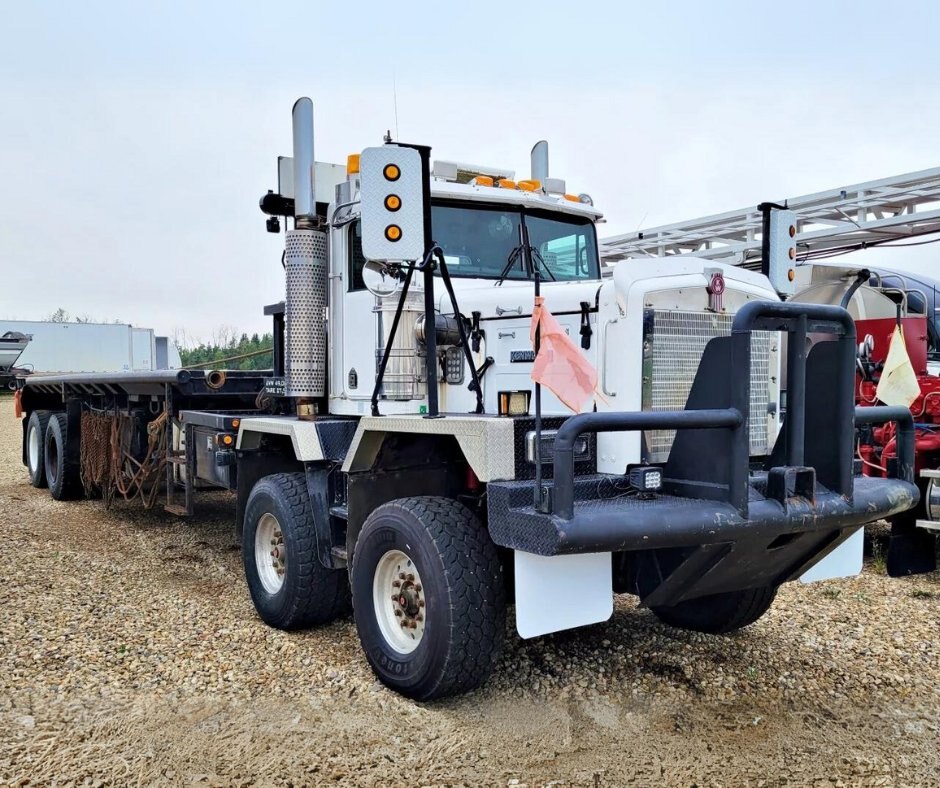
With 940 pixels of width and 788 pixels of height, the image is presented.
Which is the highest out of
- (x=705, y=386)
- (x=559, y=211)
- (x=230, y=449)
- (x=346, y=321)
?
(x=559, y=211)

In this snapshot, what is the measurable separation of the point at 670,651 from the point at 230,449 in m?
3.41

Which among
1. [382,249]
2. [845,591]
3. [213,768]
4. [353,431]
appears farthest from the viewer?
[845,591]

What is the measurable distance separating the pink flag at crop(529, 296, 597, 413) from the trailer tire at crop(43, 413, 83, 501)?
8032 millimetres

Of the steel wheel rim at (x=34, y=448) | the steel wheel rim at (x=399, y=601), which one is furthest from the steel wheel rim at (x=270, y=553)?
the steel wheel rim at (x=34, y=448)

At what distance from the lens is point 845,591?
20.8 feet

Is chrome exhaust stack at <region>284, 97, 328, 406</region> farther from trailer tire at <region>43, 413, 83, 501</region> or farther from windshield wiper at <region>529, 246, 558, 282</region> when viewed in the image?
trailer tire at <region>43, 413, 83, 501</region>

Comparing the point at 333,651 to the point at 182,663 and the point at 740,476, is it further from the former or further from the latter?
the point at 740,476

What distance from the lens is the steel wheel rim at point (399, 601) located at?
4.21 metres

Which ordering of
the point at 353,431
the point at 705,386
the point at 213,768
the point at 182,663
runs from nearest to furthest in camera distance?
the point at 213,768, the point at 705,386, the point at 182,663, the point at 353,431

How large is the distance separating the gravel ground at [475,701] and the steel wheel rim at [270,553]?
0.87 ft

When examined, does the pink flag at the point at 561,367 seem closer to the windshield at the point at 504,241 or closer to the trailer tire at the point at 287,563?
the windshield at the point at 504,241

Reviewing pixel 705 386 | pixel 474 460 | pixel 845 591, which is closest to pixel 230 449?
pixel 474 460

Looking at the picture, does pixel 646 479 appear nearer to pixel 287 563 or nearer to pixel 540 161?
pixel 287 563

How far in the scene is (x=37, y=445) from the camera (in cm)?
1123
